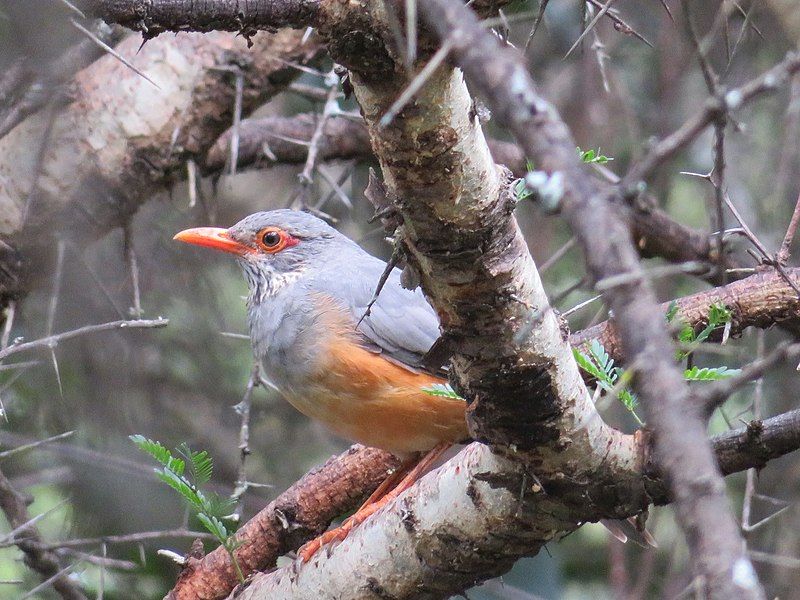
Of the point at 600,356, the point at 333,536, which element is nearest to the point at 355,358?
the point at 333,536

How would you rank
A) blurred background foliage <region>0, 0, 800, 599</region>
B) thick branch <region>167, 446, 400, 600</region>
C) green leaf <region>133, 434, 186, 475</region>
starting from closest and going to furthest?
green leaf <region>133, 434, 186, 475</region>
thick branch <region>167, 446, 400, 600</region>
blurred background foliage <region>0, 0, 800, 599</region>

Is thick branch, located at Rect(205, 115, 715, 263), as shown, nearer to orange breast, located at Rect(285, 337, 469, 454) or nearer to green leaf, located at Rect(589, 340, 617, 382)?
orange breast, located at Rect(285, 337, 469, 454)

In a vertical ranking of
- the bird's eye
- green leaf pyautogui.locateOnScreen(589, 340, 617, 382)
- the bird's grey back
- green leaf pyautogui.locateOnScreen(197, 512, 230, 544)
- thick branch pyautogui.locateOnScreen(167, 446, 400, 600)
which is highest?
the bird's eye

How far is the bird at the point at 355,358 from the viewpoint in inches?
161

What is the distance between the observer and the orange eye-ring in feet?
16.7

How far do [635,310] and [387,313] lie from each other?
128 inches

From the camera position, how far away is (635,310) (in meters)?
1.16

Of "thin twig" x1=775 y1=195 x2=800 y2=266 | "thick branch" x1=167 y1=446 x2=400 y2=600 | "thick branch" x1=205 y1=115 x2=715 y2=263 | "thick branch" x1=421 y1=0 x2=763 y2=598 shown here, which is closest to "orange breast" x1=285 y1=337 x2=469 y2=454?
"thick branch" x1=167 y1=446 x2=400 y2=600

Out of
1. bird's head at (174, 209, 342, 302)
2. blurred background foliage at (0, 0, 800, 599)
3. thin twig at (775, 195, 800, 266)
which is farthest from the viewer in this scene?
blurred background foliage at (0, 0, 800, 599)

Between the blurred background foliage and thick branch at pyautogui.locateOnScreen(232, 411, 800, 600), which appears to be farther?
the blurred background foliage

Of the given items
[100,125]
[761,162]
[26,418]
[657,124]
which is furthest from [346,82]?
[761,162]

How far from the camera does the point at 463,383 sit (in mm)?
2766

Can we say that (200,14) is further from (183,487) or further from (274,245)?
(274,245)

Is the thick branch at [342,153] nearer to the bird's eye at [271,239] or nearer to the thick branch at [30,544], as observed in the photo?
the bird's eye at [271,239]
